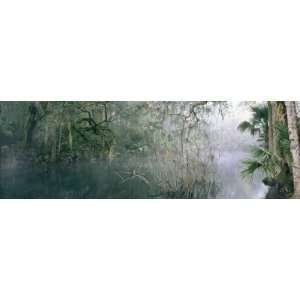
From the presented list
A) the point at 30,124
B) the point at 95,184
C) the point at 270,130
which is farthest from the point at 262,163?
the point at 30,124

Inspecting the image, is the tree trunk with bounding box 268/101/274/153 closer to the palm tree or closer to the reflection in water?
the palm tree

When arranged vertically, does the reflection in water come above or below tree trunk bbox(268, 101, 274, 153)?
below

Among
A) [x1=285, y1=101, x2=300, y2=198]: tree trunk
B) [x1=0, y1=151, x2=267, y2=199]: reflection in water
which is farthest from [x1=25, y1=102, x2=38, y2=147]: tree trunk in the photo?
[x1=285, y1=101, x2=300, y2=198]: tree trunk

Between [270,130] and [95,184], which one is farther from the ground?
[270,130]

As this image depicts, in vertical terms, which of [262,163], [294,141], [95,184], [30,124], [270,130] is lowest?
[95,184]

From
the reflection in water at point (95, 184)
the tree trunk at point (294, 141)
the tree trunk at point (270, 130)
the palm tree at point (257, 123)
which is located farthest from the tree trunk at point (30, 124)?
the tree trunk at point (294, 141)

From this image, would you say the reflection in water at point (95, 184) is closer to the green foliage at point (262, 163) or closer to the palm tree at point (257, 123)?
the green foliage at point (262, 163)

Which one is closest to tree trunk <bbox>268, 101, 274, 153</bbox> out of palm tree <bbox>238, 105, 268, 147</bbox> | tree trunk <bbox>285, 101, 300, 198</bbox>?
palm tree <bbox>238, 105, 268, 147</bbox>

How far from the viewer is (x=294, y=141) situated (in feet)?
13.6

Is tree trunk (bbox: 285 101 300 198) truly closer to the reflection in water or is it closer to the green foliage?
the green foliage

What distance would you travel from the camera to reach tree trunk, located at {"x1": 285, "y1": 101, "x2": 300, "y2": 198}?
411 centimetres

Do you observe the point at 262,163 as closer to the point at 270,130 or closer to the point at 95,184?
the point at 270,130
